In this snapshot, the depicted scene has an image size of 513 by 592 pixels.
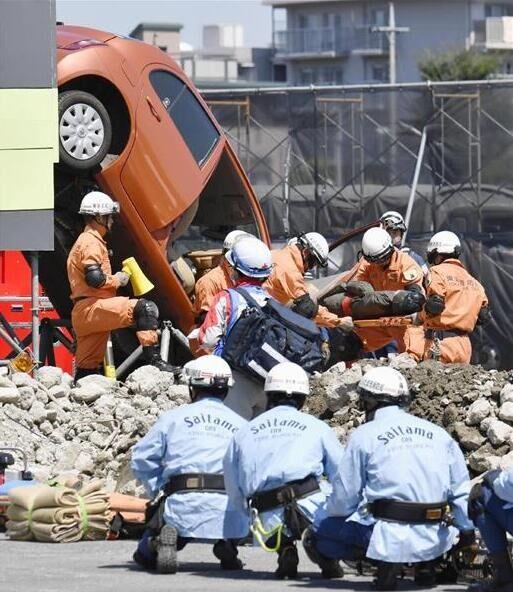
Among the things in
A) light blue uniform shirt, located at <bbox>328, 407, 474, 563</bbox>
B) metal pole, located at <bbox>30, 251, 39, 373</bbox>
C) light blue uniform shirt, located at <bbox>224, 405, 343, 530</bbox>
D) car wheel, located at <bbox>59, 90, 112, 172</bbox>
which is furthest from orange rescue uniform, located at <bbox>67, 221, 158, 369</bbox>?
light blue uniform shirt, located at <bbox>328, 407, 474, 563</bbox>

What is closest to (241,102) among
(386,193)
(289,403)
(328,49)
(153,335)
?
(386,193)

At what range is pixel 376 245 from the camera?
1697 cm

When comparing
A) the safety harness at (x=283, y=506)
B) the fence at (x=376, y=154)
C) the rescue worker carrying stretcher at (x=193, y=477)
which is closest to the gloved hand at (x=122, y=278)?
the rescue worker carrying stretcher at (x=193, y=477)

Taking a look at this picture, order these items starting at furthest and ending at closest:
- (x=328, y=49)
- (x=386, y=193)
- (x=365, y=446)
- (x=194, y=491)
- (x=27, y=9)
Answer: (x=328, y=49) → (x=386, y=193) → (x=27, y=9) → (x=194, y=491) → (x=365, y=446)

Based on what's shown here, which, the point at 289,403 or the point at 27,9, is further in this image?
the point at 27,9

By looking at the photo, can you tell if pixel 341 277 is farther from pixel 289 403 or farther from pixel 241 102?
pixel 241 102

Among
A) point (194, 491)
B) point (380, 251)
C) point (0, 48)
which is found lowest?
point (194, 491)

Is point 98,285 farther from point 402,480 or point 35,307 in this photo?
point 402,480

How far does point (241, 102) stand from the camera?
2789 centimetres

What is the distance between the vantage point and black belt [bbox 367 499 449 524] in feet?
32.2

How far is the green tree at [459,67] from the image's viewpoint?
75688mm

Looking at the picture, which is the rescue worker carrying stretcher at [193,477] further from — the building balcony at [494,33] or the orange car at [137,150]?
the building balcony at [494,33]

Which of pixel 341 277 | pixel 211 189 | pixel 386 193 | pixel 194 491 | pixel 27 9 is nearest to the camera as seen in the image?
pixel 194 491

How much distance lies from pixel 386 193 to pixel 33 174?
36.5 feet
